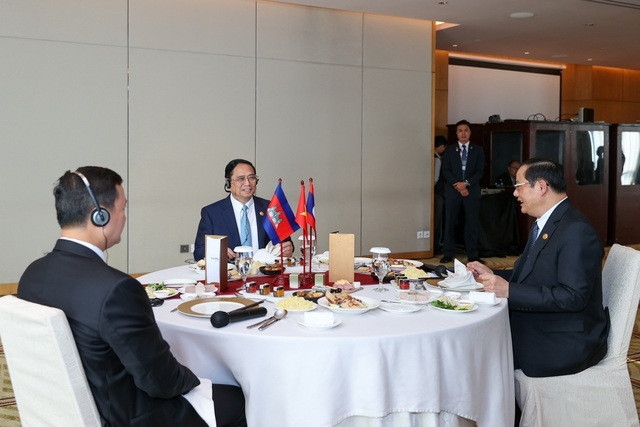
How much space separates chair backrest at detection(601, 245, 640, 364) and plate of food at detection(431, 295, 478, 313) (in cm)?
78

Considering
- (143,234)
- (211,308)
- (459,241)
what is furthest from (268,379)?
(459,241)

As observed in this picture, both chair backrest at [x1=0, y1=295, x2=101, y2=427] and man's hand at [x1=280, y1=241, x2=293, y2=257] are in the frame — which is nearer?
chair backrest at [x1=0, y1=295, x2=101, y2=427]

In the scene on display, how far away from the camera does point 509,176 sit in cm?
976

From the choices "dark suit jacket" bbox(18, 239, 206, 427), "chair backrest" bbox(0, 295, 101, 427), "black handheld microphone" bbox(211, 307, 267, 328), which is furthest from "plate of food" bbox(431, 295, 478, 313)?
"chair backrest" bbox(0, 295, 101, 427)

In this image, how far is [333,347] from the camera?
238cm

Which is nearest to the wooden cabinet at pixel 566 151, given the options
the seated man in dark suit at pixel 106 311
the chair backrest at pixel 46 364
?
the seated man in dark suit at pixel 106 311

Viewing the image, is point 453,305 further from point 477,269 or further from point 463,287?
point 477,269

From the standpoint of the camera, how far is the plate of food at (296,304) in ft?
8.93

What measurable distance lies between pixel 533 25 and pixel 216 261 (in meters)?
7.13

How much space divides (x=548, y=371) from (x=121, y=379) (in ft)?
6.30

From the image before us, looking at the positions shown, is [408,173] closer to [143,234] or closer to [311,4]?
[311,4]

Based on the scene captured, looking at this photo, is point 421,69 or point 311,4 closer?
point 311,4

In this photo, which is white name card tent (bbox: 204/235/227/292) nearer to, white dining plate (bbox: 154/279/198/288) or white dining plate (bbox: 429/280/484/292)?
white dining plate (bbox: 154/279/198/288)

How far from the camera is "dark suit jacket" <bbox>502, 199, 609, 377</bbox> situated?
2.88 meters
